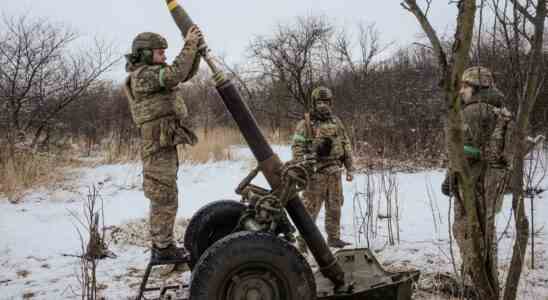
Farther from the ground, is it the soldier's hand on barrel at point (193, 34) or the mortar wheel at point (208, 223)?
the soldier's hand on barrel at point (193, 34)

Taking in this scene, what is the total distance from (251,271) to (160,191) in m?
1.60

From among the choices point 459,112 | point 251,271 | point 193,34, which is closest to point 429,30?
point 459,112

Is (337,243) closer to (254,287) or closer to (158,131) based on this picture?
(158,131)

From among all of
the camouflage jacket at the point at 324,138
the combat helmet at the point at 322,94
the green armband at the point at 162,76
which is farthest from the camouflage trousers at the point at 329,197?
the green armband at the point at 162,76

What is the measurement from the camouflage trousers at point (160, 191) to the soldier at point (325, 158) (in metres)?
1.89

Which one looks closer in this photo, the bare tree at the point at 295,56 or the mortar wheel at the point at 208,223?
the mortar wheel at the point at 208,223

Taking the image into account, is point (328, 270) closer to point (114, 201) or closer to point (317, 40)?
point (114, 201)

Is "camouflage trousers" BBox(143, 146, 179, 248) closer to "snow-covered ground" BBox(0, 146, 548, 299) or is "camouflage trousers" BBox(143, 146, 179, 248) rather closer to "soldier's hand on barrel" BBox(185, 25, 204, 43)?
"snow-covered ground" BBox(0, 146, 548, 299)

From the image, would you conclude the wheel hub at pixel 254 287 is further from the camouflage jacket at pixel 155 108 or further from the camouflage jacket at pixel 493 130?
the camouflage jacket at pixel 493 130

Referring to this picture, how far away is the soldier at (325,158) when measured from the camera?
5.04 metres

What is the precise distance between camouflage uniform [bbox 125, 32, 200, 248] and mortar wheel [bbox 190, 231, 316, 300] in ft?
4.87

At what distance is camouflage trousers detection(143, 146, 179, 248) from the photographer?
11.6 feet

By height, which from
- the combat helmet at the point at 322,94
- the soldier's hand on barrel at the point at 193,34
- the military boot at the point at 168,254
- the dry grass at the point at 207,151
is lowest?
the military boot at the point at 168,254

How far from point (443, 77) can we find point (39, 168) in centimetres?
886
